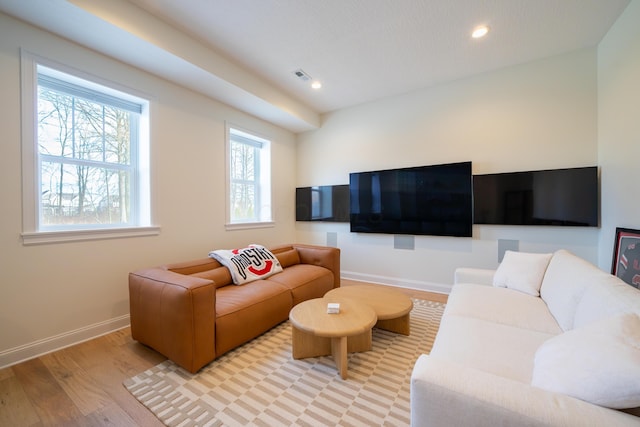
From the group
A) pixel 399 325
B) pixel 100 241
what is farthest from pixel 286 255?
pixel 100 241

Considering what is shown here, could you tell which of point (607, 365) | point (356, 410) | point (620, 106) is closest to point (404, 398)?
point (356, 410)

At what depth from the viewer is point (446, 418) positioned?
0.86 metres

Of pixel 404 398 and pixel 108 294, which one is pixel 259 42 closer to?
pixel 108 294

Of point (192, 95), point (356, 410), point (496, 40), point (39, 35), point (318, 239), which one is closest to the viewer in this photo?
point (356, 410)

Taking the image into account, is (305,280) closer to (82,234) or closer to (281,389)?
(281,389)

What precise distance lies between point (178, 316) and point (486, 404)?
1771 mm

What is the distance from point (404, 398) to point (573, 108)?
3504 mm

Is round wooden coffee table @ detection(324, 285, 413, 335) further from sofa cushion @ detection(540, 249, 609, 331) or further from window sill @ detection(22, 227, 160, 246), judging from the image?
window sill @ detection(22, 227, 160, 246)

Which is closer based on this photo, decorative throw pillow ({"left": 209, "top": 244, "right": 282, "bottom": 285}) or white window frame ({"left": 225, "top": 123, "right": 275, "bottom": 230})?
decorative throw pillow ({"left": 209, "top": 244, "right": 282, "bottom": 285})

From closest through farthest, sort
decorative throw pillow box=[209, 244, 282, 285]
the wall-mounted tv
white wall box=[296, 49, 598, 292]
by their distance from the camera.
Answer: decorative throw pillow box=[209, 244, 282, 285]
white wall box=[296, 49, 598, 292]
the wall-mounted tv

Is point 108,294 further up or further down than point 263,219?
further down

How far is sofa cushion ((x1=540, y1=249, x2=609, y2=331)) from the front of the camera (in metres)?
1.46

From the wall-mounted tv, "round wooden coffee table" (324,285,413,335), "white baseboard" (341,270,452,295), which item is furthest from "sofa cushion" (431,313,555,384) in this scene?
the wall-mounted tv

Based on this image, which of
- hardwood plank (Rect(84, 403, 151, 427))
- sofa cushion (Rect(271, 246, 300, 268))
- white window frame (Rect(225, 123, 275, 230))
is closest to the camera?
hardwood plank (Rect(84, 403, 151, 427))
